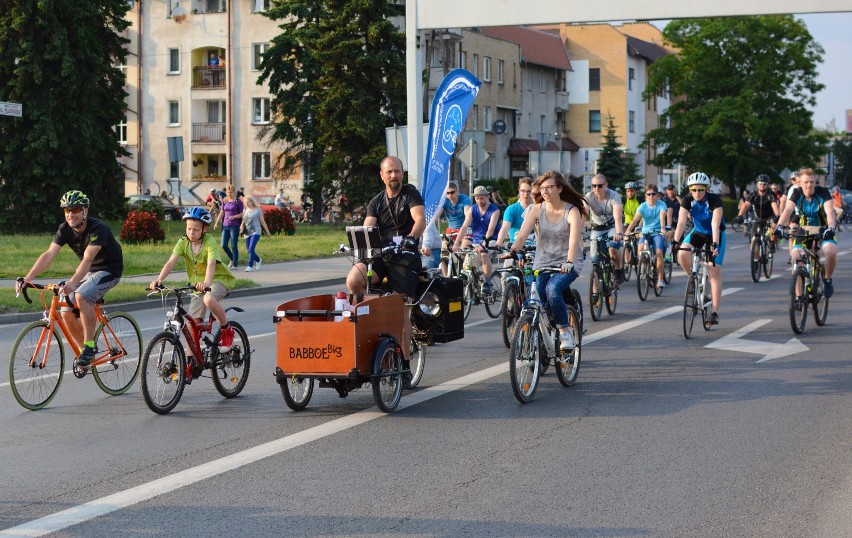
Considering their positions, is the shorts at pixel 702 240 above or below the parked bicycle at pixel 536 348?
above

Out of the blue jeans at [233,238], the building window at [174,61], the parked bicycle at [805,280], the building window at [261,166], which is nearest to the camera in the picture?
the parked bicycle at [805,280]

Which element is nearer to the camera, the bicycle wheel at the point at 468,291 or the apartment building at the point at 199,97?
the bicycle wheel at the point at 468,291

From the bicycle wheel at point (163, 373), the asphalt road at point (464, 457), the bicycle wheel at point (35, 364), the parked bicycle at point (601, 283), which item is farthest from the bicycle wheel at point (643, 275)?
the bicycle wheel at point (35, 364)

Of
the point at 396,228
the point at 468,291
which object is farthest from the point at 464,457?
the point at 468,291

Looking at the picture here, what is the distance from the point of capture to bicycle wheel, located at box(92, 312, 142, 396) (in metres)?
10.1

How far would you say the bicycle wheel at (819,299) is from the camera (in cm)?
1472

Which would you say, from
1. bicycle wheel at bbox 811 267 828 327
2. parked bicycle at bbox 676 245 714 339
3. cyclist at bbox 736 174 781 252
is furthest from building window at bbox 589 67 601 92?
parked bicycle at bbox 676 245 714 339

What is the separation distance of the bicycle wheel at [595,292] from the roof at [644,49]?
75402 millimetres

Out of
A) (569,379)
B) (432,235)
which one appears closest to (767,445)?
(569,379)

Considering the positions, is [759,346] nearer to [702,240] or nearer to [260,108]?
[702,240]

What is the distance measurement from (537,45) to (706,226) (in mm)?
68078

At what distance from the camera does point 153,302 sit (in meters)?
19.3

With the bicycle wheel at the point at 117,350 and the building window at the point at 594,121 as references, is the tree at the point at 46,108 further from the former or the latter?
the building window at the point at 594,121

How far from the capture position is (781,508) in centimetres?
632
